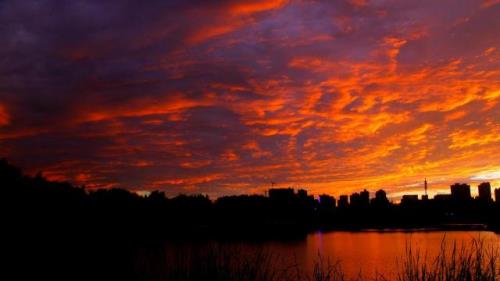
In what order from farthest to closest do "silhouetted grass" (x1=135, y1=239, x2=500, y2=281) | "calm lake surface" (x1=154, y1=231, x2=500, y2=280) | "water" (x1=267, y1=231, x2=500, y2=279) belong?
1. "water" (x1=267, y1=231, x2=500, y2=279)
2. "calm lake surface" (x1=154, y1=231, x2=500, y2=280)
3. "silhouetted grass" (x1=135, y1=239, x2=500, y2=281)

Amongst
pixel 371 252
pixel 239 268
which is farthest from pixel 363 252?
pixel 239 268

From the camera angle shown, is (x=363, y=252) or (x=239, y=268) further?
(x=363, y=252)

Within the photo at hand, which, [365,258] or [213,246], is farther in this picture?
[365,258]

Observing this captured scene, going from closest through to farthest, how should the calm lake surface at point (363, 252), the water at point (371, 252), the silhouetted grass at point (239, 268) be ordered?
the silhouetted grass at point (239, 268), the calm lake surface at point (363, 252), the water at point (371, 252)

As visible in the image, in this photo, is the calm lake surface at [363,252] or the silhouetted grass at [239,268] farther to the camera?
the calm lake surface at [363,252]

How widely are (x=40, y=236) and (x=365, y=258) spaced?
47.6 metres

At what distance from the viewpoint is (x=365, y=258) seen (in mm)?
62219

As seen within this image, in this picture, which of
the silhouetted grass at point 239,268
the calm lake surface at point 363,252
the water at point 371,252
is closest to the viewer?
the silhouetted grass at point 239,268

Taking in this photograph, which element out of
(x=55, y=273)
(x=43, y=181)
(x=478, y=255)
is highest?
(x=43, y=181)

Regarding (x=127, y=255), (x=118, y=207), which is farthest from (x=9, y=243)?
(x=118, y=207)

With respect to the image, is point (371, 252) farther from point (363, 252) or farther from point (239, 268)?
point (239, 268)

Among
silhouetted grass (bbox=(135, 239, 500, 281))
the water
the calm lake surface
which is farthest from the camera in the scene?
→ the water

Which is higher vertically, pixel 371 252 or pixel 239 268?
pixel 239 268

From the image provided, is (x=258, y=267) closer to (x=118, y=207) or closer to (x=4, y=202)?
(x=4, y=202)
